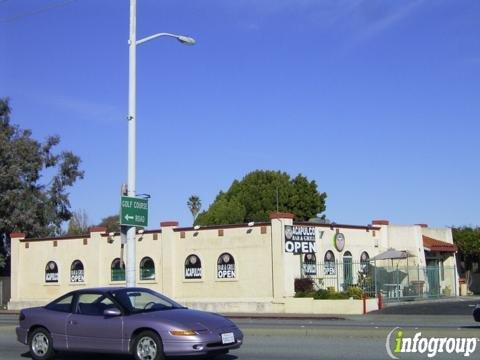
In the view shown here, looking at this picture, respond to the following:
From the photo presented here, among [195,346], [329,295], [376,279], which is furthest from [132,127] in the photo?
[376,279]

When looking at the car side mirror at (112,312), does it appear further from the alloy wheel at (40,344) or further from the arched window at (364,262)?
the arched window at (364,262)

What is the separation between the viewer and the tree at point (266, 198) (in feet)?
220

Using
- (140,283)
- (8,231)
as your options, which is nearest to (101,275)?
(140,283)

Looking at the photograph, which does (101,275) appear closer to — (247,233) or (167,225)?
(167,225)

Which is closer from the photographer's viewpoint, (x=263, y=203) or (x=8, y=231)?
(x=8, y=231)

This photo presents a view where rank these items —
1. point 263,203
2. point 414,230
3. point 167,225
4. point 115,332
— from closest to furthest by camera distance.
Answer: point 115,332 → point 167,225 → point 414,230 → point 263,203

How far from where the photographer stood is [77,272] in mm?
40562

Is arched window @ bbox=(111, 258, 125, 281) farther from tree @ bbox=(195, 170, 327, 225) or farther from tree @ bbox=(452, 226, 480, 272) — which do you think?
tree @ bbox=(195, 170, 327, 225)

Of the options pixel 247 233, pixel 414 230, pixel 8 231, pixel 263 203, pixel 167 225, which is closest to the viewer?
pixel 247 233

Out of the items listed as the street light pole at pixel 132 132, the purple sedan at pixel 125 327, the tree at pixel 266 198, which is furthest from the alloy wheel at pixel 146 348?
the tree at pixel 266 198

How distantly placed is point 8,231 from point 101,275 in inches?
523

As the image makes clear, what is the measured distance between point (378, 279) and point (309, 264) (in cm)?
336

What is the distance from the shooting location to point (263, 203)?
2689 inches

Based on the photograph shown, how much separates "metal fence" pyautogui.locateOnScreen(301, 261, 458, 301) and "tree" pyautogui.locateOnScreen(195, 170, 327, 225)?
28655 mm
